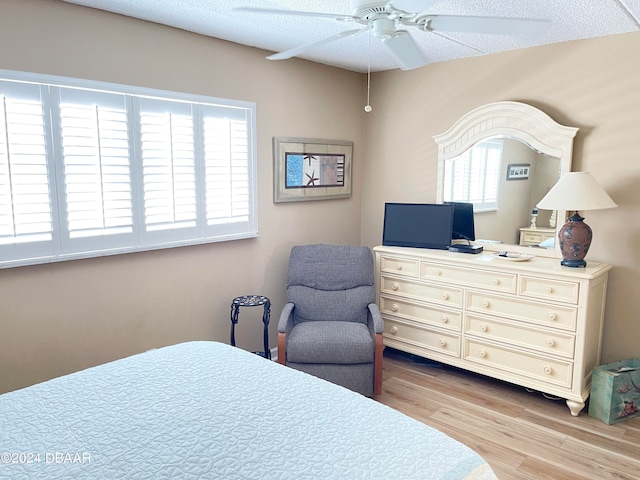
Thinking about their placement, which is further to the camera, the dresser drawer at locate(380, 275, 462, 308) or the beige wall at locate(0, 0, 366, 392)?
the dresser drawer at locate(380, 275, 462, 308)

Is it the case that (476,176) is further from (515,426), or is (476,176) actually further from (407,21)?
(407,21)

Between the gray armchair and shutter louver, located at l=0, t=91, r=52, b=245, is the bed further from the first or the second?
the gray armchair

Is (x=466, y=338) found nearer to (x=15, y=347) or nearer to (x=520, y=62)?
(x=520, y=62)

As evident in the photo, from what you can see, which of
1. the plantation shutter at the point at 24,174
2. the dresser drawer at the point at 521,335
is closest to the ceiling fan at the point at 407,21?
the plantation shutter at the point at 24,174

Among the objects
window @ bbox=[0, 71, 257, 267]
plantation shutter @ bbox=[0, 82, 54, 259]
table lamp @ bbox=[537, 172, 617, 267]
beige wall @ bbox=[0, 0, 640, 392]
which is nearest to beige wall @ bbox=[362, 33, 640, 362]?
beige wall @ bbox=[0, 0, 640, 392]

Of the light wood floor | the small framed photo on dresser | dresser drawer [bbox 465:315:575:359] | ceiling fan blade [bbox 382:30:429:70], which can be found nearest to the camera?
ceiling fan blade [bbox 382:30:429:70]

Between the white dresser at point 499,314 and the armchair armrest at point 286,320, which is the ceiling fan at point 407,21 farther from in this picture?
the armchair armrest at point 286,320

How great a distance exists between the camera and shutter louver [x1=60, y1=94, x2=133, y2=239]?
263cm

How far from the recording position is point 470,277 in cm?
340

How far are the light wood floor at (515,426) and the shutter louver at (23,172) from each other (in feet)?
8.06

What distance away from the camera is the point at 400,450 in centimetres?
144

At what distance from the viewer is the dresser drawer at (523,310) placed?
2984 millimetres

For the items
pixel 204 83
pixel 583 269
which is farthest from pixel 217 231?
pixel 583 269

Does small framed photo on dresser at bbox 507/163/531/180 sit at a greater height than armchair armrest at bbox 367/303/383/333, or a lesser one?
greater
